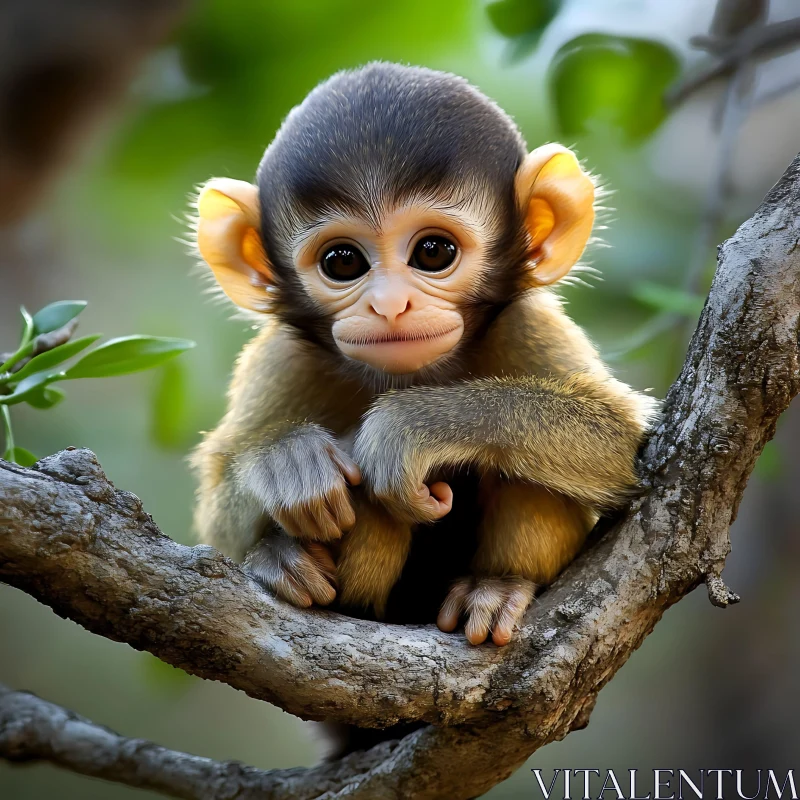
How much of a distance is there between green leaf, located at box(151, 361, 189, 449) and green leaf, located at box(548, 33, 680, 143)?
158 centimetres

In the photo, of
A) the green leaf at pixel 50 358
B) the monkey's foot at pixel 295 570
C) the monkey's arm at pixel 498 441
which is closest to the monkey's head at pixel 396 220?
the monkey's arm at pixel 498 441

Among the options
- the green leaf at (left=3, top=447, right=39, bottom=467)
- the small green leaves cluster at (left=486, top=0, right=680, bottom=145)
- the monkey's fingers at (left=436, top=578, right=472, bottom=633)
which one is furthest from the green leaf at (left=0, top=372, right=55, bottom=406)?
the small green leaves cluster at (left=486, top=0, right=680, bottom=145)

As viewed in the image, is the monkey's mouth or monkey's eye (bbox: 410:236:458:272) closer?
the monkey's mouth

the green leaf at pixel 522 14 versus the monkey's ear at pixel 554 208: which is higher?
the green leaf at pixel 522 14

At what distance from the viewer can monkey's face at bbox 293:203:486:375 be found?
197 cm

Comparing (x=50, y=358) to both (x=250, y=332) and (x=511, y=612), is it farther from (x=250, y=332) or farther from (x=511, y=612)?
(x=250, y=332)

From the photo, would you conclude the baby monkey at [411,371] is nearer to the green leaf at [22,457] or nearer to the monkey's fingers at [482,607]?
the monkey's fingers at [482,607]

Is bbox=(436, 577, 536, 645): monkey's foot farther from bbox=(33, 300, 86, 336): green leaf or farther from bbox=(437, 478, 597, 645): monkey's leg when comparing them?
bbox=(33, 300, 86, 336): green leaf

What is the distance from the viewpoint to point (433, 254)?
6.90 feet

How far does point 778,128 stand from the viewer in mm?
4125

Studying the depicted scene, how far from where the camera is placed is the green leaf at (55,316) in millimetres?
2014

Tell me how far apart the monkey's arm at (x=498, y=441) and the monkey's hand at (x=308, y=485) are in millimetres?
67

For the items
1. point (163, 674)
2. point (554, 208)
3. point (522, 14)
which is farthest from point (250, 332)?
point (554, 208)

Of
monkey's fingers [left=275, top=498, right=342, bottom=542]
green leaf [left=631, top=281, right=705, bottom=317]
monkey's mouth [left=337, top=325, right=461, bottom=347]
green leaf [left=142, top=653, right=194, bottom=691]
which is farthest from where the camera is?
green leaf [left=142, top=653, right=194, bottom=691]
